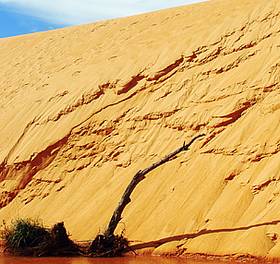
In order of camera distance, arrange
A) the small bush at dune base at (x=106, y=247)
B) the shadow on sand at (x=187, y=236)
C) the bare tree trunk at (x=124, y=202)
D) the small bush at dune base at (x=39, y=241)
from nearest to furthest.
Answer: the shadow on sand at (x=187, y=236)
the small bush at dune base at (x=106, y=247)
the bare tree trunk at (x=124, y=202)
the small bush at dune base at (x=39, y=241)

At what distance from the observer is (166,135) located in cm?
1478

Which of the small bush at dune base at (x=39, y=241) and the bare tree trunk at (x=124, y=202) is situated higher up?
the bare tree trunk at (x=124, y=202)

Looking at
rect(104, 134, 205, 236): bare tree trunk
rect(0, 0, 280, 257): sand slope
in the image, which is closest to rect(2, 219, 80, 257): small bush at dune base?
rect(104, 134, 205, 236): bare tree trunk

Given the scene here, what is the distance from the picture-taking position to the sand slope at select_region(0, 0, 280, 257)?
12.1 m

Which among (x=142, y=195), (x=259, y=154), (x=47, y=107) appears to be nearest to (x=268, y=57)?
(x=259, y=154)

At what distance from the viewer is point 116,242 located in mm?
12250

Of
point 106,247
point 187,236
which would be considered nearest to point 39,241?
point 106,247

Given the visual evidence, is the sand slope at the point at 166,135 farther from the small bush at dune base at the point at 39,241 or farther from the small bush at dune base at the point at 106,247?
the small bush at dune base at the point at 39,241

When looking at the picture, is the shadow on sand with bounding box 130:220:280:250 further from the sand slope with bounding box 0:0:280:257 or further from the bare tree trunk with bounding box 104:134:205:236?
the bare tree trunk with bounding box 104:134:205:236

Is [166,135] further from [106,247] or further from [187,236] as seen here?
[106,247]

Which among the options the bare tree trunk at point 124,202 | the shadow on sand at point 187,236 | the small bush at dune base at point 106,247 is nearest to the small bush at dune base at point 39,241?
the small bush at dune base at point 106,247

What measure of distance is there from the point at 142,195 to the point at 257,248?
3407mm

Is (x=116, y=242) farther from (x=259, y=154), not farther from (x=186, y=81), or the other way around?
(x=186, y=81)

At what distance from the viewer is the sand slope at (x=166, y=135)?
1209 centimetres
